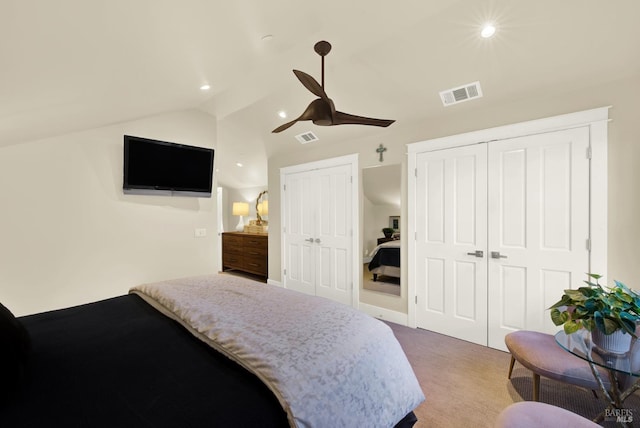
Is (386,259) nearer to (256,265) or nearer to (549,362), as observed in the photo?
(549,362)

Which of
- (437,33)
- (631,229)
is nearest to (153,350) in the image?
(437,33)

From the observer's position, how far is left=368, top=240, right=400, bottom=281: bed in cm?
403

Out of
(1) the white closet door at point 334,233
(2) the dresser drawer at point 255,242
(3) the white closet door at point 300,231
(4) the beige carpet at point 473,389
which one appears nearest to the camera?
(4) the beige carpet at point 473,389

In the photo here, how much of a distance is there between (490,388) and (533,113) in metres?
2.35

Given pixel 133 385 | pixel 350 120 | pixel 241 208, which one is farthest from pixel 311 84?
pixel 241 208

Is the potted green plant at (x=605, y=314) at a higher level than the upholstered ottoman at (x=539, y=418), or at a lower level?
higher

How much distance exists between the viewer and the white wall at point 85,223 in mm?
2494

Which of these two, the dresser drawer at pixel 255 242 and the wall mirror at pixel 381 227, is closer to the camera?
the wall mirror at pixel 381 227

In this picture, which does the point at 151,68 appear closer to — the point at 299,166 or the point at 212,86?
the point at 212,86

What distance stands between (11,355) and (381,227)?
3734mm

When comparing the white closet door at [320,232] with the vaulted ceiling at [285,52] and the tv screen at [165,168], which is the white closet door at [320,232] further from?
the tv screen at [165,168]

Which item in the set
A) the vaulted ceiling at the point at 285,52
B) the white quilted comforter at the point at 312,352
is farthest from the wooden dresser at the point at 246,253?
the white quilted comforter at the point at 312,352

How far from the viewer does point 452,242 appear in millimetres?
3041

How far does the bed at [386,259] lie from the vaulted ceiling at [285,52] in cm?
181
